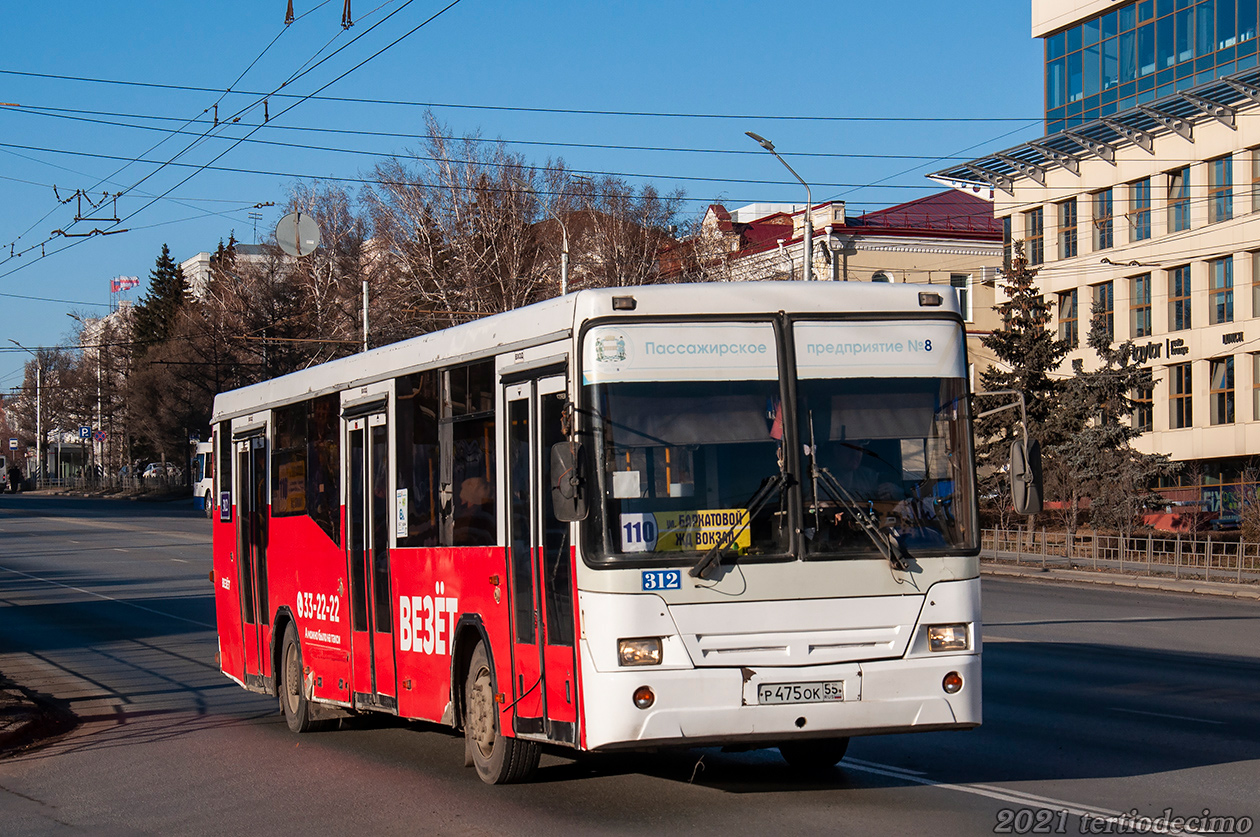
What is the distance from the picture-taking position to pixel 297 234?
26766mm

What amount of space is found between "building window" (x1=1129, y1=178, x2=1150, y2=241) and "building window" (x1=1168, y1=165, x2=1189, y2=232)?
3.23 ft

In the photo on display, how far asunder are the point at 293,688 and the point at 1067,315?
154 feet

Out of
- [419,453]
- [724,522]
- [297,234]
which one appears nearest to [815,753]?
[724,522]

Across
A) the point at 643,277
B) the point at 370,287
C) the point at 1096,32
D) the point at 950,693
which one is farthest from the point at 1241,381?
the point at 950,693

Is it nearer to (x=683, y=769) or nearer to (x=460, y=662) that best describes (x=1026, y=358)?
(x=683, y=769)

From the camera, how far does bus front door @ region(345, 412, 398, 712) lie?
10.4 m

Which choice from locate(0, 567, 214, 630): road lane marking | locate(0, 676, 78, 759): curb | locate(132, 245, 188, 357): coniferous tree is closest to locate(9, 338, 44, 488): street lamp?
locate(132, 245, 188, 357): coniferous tree

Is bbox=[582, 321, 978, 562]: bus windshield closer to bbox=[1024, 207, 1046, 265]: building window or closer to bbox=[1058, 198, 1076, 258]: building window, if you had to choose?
bbox=[1058, 198, 1076, 258]: building window

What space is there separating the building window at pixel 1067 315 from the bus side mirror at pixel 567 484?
163 feet

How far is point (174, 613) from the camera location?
25609 millimetres

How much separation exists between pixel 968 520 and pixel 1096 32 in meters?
49.2

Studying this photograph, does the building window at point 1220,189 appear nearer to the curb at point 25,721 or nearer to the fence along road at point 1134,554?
the fence along road at point 1134,554

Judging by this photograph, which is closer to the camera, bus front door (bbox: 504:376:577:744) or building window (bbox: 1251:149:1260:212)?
bus front door (bbox: 504:376:577:744)

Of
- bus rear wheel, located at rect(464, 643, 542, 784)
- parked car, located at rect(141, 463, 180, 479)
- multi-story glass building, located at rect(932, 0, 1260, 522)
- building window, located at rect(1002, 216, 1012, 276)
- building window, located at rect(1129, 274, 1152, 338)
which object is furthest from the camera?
parked car, located at rect(141, 463, 180, 479)
